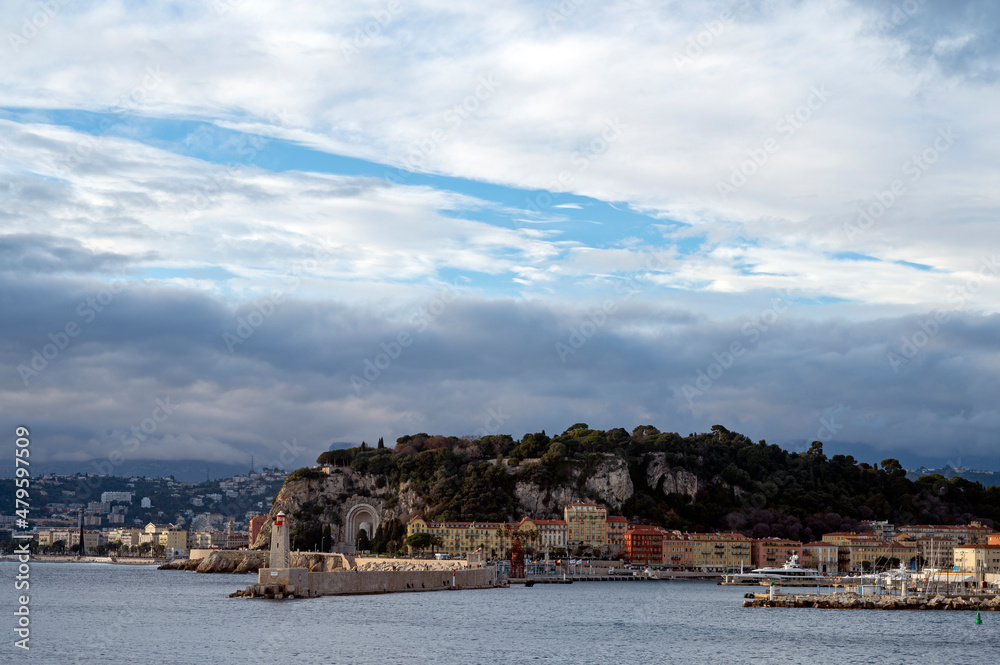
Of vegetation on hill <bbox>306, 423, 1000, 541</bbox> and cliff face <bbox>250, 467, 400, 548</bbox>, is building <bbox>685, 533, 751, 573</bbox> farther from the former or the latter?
cliff face <bbox>250, 467, 400, 548</bbox>

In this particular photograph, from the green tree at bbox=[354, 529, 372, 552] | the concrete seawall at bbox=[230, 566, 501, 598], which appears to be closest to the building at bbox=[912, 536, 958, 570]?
the green tree at bbox=[354, 529, 372, 552]

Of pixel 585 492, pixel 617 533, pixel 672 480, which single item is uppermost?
pixel 672 480

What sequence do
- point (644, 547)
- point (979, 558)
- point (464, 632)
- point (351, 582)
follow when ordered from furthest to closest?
point (644, 547) < point (979, 558) < point (351, 582) < point (464, 632)

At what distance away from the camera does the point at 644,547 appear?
409 feet

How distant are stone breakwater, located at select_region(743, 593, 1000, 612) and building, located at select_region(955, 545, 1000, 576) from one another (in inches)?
1149

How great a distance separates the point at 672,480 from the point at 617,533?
→ 54.3 ft

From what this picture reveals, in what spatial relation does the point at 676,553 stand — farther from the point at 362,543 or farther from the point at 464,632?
the point at 464,632

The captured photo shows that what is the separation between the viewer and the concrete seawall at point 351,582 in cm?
6062

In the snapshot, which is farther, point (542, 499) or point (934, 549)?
point (542, 499)

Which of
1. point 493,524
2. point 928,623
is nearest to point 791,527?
point 493,524

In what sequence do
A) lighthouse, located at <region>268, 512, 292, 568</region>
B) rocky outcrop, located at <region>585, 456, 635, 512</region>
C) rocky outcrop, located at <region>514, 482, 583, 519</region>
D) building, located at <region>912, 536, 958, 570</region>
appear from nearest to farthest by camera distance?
1. lighthouse, located at <region>268, 512, 292, 568</region>
2. building, located at <region>912, 536, 958, 570</region>
3. rocky outcrop, located at <region>514, 482, 583, 519</region>
4. rocky outcrop, located at <region>585, 456, 635, 512</region>

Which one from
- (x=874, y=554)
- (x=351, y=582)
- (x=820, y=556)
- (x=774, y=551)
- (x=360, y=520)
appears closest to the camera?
(x=351, y=582)

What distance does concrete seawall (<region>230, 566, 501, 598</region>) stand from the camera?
60.6 metres

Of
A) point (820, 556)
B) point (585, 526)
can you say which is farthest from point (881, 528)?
point (585, 526)
